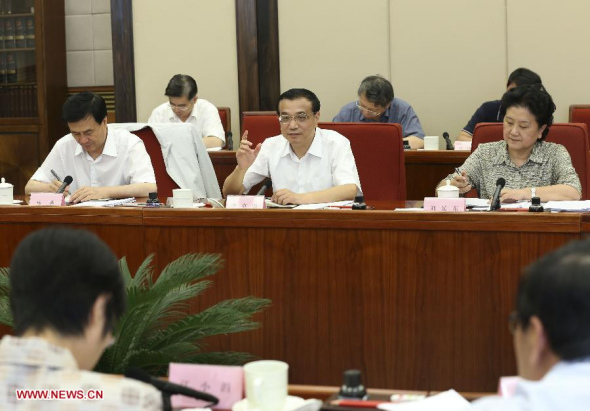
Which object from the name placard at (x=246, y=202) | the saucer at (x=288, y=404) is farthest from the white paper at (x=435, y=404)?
the name placard at (x=246, y=202)

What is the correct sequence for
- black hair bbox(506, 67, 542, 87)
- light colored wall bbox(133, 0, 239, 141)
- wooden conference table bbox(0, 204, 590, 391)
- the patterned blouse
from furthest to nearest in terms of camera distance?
1. light colored wall bbox(133, 0, 239, 141)
2. black hair bbox(506, 67, 542, 87)
3. the patterned blouse
4. wooden conference table bbox(0, 204, 590, 391)

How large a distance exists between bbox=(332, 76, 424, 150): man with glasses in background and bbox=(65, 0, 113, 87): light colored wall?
2707 millimetres

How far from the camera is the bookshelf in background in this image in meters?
7.20

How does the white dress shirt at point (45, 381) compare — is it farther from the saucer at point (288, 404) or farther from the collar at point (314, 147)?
the collar at point (314, 147)

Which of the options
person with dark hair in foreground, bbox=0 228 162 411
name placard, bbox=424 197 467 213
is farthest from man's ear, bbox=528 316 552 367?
name placard, bbox=424 197 467 213

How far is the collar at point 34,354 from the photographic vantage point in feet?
3.92

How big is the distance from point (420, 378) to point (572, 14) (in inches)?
153

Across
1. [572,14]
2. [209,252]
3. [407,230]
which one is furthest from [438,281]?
[572,14]

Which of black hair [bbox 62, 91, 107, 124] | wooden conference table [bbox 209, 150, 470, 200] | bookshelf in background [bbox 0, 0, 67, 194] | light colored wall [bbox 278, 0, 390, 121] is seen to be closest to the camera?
black hair [bbox 62, 91, 107, 124]

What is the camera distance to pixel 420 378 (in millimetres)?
2689

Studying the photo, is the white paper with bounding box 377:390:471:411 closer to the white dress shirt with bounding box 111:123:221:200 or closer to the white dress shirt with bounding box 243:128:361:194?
the white dress shirt with bounding box 243:128:361:194

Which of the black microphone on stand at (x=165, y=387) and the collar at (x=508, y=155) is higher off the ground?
the collar at (x=508, y=155)

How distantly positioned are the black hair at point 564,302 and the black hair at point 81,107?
2.94m

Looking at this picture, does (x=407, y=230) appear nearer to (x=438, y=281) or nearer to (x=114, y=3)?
(x=438, y=281)
